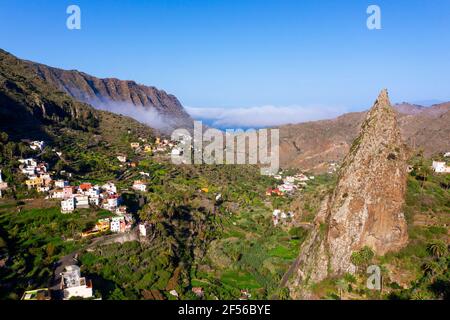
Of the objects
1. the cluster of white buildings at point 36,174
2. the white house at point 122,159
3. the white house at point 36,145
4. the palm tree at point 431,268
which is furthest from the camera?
the white house at point 122,159

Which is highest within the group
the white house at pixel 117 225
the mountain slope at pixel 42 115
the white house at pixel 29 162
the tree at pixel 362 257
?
the mountain slope at pixel 42 115

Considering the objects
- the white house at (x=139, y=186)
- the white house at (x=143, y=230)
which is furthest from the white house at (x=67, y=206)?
the white house at (x=139, y=186)

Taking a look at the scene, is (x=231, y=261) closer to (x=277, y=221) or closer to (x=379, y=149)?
(x=277, y=221)

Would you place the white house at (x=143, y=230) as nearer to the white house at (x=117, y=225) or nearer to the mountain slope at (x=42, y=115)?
the white house at (x=117, y=225)

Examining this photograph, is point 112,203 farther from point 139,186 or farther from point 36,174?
point 36,174

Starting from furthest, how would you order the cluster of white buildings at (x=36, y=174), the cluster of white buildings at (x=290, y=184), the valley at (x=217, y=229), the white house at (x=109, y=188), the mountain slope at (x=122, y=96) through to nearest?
1. the mountain slope at (x=122, y=96)
2. the cluster of white buildings at (x=290, y=184)
3. the white house at (x=109, y=188)
4. the cluster of white buildings at (x=36, y=174)
5. the valley at (x=217, y=229)

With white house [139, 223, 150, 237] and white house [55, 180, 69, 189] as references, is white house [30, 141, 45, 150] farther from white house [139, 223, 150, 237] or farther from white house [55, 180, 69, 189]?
white house [139, 223, 150, 237]
